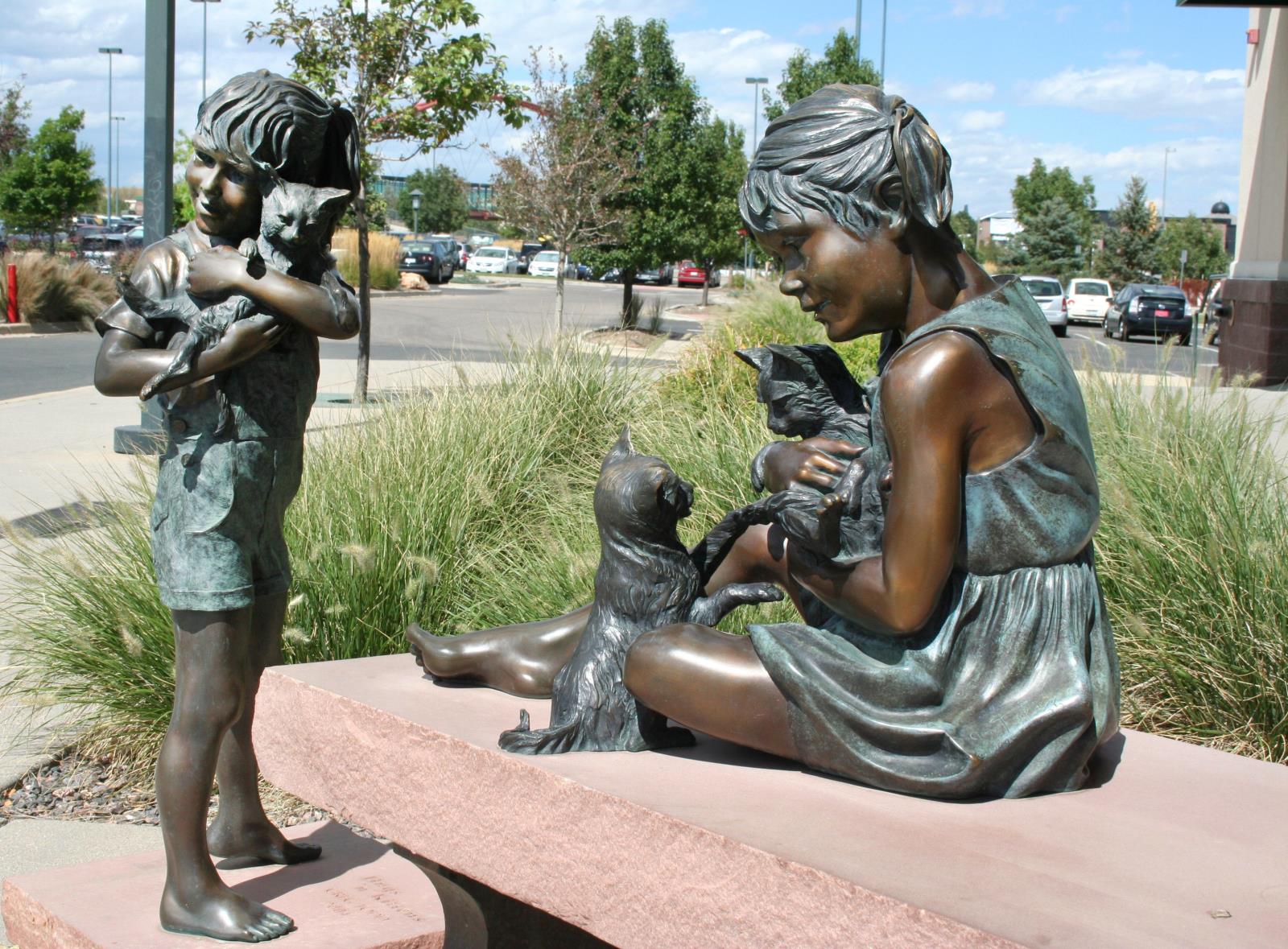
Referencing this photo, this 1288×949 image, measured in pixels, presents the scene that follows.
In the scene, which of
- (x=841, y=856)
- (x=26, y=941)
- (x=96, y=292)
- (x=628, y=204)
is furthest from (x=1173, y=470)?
(x=96, y=292)

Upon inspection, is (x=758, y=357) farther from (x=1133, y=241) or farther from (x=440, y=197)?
(x=440, y=197)

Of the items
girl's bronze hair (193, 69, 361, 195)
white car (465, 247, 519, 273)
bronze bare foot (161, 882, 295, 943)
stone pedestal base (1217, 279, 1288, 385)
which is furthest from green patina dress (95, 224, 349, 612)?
white car (465, 247, 519, 273)

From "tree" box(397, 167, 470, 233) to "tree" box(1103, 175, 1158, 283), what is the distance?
37.1m

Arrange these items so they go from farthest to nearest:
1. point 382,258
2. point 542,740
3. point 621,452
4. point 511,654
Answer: point 382,258, point 511,654, point 621,452, point 542,740

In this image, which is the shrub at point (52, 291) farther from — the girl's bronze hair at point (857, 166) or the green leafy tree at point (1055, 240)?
the green leafy tree at point (1055, 240)

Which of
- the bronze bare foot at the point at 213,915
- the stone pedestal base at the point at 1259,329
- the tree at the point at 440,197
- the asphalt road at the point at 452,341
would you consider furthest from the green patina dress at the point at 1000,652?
the tree at the point at 440,197

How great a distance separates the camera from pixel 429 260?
4259cm

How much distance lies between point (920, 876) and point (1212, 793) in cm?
91

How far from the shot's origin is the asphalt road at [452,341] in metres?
7.95

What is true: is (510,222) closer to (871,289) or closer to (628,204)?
(628,204)

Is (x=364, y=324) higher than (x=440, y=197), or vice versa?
(x=440, y=197)

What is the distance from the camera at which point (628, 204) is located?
77.8 feet

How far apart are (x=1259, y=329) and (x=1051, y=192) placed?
40394mm

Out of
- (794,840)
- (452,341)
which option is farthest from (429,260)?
(794,840)
